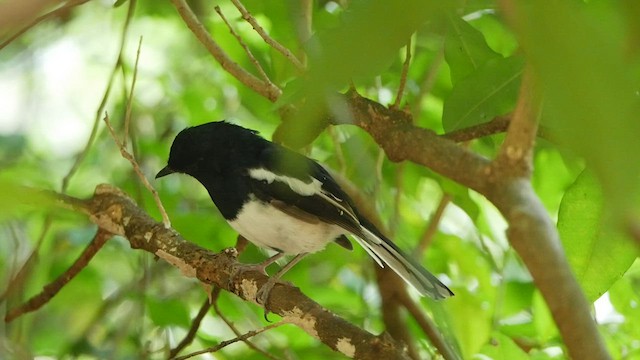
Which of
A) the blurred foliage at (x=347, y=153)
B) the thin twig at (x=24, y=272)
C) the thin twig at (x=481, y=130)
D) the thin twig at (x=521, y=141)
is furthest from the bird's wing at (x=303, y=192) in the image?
the thin twig at (x=521, y=141)

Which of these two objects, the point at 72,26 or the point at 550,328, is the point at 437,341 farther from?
the point at 72,26

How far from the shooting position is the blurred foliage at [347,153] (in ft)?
1.50

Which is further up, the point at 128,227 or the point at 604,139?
the point at 604,139

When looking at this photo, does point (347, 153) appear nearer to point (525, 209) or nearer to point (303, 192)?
point (303, 192)

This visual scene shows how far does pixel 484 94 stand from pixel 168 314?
1050 millimetres

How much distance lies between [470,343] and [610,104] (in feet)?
5.36

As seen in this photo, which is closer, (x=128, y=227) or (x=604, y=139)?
(x=604, y=139)

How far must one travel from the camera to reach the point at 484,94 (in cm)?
171

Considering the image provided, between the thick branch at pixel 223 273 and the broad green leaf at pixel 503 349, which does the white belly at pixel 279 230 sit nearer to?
the thick branch at pixel 223 273

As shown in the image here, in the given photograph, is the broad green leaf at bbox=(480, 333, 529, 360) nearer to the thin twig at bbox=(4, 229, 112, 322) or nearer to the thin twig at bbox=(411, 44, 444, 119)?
the thin twig at bbox=(411, 44, 444, 119)

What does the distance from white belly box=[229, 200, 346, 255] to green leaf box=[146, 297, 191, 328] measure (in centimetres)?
27

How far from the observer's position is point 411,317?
2529mm

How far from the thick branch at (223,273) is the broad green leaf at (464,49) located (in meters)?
0.60

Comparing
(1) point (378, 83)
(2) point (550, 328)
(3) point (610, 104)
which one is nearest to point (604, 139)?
(3) point (610, 104)
